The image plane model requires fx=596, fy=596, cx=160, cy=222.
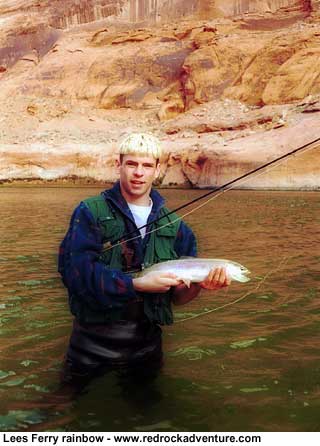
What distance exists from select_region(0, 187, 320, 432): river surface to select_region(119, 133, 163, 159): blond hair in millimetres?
1753

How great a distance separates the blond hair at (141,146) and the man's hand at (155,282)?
0.81m

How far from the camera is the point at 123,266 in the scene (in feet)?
13.3

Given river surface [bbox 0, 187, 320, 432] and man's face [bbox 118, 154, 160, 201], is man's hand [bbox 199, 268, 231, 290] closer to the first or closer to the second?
man's face [bbox 118, 154, 160, 201]


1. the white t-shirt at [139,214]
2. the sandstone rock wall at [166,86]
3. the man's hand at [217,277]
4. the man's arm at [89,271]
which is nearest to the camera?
the man's hand at [217,277]

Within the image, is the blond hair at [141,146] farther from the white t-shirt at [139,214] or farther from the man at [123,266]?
the white t-shirt at [139,214]

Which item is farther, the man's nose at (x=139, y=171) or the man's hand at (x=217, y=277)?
the man's nose at (x=139, y=171)

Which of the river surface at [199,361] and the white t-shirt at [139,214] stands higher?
the white t-shirt at [139,214]

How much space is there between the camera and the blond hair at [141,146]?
155 inches

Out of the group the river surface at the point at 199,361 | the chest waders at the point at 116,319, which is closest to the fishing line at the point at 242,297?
the river surface at the point at 199,361

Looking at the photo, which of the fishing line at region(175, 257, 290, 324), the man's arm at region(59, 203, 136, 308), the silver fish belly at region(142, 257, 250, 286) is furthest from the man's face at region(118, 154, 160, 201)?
the fishing line at region(175, 257, 290, 324)

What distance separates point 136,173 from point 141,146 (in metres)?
0.18

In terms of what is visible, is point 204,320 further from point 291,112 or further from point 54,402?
point 291,112

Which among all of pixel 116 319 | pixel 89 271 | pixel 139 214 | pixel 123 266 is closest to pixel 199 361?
pixel 116 319

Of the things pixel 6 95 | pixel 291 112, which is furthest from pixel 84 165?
pixel 6 95
